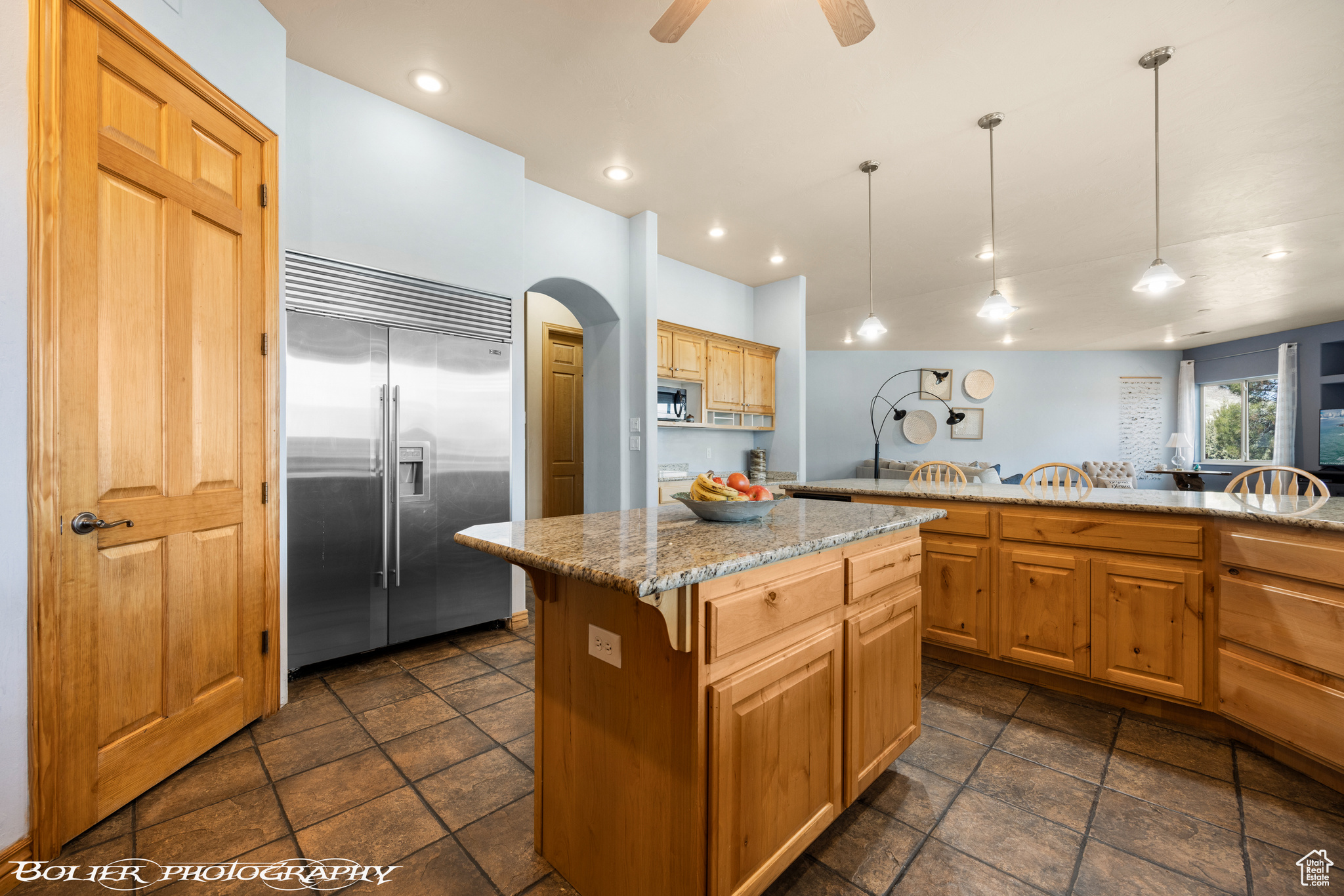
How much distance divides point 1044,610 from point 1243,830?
1000 mm

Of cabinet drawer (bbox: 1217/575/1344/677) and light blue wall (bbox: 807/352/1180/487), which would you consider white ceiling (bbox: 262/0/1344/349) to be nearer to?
cabinet drawer (bbox: 1217/575/1344/677)

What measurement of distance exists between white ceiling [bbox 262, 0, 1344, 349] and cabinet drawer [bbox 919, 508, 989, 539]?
6.90 ft

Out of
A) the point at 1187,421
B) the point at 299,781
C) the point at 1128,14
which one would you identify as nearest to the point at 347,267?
the point at 299,781

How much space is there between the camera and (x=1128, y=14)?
2.21 m

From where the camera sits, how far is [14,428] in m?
1.42

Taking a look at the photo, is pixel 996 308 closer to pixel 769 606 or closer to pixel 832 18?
pixel 832 18

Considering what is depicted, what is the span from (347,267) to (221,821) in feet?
7.61

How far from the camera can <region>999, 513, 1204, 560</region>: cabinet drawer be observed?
7.23 ft

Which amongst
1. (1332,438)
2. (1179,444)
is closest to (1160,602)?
(1332,438)

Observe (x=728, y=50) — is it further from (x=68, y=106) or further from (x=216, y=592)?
(x=216, y=592)

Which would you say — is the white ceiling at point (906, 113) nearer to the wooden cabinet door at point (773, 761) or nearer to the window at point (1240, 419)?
the wooden cabinet door at point (773, 761)

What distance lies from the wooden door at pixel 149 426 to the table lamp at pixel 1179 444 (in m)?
12.1

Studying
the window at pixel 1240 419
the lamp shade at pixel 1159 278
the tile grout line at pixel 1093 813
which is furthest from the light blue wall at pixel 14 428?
the window at pixel 1240 419

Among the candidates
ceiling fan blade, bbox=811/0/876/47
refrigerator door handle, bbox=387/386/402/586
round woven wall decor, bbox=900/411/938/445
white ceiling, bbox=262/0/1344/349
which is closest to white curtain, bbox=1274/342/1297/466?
white ceiling, bbox=262/0/1344/349
